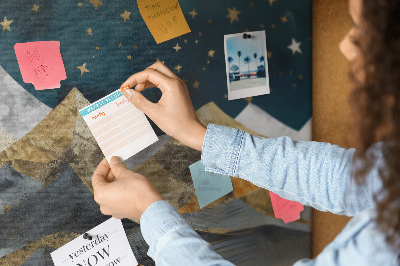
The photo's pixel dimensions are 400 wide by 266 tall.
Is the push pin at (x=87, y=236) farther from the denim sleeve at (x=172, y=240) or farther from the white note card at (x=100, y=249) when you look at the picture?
the denim sleeve at (x=172, y=240)

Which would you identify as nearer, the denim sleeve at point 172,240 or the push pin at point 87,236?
the denim sleeve at point 172,240

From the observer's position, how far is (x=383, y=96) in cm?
41

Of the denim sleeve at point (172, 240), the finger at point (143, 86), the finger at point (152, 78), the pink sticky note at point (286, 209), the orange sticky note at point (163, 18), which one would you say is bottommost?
the pink sticky note at point (286, 209)

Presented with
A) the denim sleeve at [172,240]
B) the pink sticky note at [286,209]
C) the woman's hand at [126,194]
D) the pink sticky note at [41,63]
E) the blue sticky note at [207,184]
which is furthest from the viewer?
the pink sticky note at [286,209]

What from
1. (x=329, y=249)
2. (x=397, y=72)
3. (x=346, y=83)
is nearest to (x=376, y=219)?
(x=329, y=249)

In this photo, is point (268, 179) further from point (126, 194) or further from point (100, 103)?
point (100, 103)

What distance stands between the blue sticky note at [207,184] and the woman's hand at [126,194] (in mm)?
239

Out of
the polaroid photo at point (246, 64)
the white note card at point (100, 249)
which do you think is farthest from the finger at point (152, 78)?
the white note card at point (100, 249)

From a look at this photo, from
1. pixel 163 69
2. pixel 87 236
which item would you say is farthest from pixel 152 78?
pixel 87 236

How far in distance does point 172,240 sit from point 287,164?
297 mm

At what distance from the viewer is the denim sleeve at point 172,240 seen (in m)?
0.51

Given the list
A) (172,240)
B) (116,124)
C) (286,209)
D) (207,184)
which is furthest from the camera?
→ (286,209)

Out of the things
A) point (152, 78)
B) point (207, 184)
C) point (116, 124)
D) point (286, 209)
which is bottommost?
point (286, 209)

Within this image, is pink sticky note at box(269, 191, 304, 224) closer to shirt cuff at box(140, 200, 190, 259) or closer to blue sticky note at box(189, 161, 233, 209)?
blue sticky note at box(189, 161, 233, 209)
